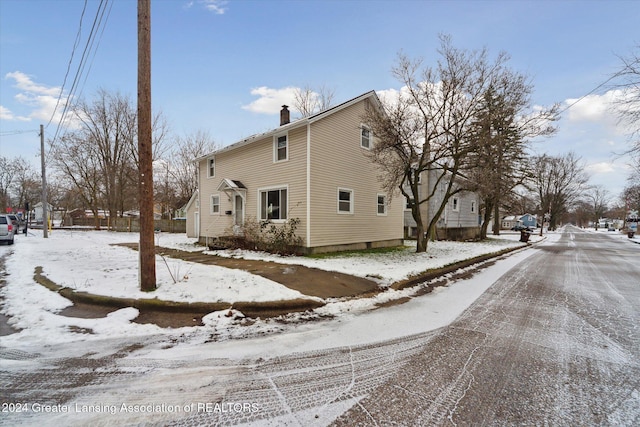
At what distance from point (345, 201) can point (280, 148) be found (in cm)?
366

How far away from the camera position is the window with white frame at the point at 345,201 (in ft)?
42.7

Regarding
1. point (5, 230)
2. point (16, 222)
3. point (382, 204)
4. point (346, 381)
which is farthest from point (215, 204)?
point (16, 222)

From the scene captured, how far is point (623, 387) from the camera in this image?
111 inches

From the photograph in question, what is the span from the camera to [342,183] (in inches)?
514

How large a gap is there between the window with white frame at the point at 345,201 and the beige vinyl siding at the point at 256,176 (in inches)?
81.6

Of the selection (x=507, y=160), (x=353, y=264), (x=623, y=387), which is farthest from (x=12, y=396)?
(x=507, y=160)

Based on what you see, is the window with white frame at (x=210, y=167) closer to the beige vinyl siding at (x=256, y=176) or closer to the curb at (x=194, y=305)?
the beige vinyl siding at (x=256, y=176)

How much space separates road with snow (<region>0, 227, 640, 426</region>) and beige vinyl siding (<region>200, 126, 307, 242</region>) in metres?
8.17

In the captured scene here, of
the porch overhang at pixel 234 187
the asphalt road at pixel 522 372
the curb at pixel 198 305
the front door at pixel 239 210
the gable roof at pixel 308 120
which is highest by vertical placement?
the gable roof at pixel 308 120

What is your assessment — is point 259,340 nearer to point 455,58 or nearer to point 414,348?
point 414,348

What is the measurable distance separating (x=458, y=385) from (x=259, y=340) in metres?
2.33

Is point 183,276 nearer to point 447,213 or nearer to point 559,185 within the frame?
point 447,213

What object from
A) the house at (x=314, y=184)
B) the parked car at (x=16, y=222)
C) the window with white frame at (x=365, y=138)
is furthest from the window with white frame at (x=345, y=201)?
the parked car at (x=16, y=222)

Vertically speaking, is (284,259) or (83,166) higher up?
(83,166)
